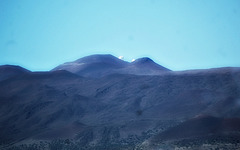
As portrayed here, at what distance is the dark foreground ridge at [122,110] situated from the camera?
33344mm

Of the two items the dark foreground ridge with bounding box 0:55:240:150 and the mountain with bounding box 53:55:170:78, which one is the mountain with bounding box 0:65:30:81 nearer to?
the dark foreground ridge with bounding box 0:55:240:150

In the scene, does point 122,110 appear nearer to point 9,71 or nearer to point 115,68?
point 115,68

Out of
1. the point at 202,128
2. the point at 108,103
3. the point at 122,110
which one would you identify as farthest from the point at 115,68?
the point at 202,128

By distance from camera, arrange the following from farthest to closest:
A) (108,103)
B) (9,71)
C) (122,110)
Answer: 1. (9,71)
2. (108,103)
3. (122,110)

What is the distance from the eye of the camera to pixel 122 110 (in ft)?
174

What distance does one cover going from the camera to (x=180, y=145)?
29656 mm

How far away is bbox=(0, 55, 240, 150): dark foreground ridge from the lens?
109ft

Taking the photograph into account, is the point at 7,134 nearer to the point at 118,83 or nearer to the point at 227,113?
the point at 118,83

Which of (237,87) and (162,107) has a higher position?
(237,87)

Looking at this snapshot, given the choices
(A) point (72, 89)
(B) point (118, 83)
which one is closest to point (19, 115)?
(A) point (72, 89)

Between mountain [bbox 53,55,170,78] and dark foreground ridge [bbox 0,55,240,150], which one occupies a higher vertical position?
mountain [bbox 53,55,170,78]

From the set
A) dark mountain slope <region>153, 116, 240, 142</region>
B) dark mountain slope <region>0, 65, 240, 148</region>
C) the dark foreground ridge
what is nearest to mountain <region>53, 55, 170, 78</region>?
the dark foreground ridge

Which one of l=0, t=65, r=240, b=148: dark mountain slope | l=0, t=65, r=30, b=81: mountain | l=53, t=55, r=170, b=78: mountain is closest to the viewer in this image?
l=0, t=65, r=240, b=148: dark mountain slope

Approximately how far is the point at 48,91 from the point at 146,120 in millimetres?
28832
